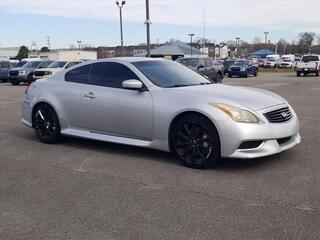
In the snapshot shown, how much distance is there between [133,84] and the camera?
267 inches

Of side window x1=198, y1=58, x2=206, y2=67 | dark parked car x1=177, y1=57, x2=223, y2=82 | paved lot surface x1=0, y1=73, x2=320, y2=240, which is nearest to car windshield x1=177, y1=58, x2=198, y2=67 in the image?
dark parked car x1=177, y1=57, x2=223, y2=82

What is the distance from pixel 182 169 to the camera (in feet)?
20.5

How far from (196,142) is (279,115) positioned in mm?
1167

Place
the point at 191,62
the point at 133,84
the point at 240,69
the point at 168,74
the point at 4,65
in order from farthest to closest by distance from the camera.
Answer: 1. the point at 240,69
2. the point at 4,65
3. the point at 191,62
4. the point at 168,74
5. the point at 133,84

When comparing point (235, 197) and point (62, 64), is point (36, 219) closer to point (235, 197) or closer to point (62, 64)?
point (235, 197)

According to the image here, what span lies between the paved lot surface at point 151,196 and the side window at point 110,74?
3.48 feet

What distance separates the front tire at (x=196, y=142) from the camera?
614 cm

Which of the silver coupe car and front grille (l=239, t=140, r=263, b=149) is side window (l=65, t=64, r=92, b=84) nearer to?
the silver coupe car

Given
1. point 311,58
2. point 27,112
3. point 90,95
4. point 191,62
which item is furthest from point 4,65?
point 90,95

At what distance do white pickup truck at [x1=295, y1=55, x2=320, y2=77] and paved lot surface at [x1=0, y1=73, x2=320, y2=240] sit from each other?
34.0m

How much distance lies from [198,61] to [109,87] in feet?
67.6

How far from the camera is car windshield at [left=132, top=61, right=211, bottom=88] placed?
23.0ft

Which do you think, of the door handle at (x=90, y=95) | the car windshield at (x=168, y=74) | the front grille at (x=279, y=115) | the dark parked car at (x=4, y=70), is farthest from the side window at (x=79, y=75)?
the dark parked car at (x=4, y=70)

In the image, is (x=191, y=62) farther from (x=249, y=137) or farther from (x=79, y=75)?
(x=249, y=137)
